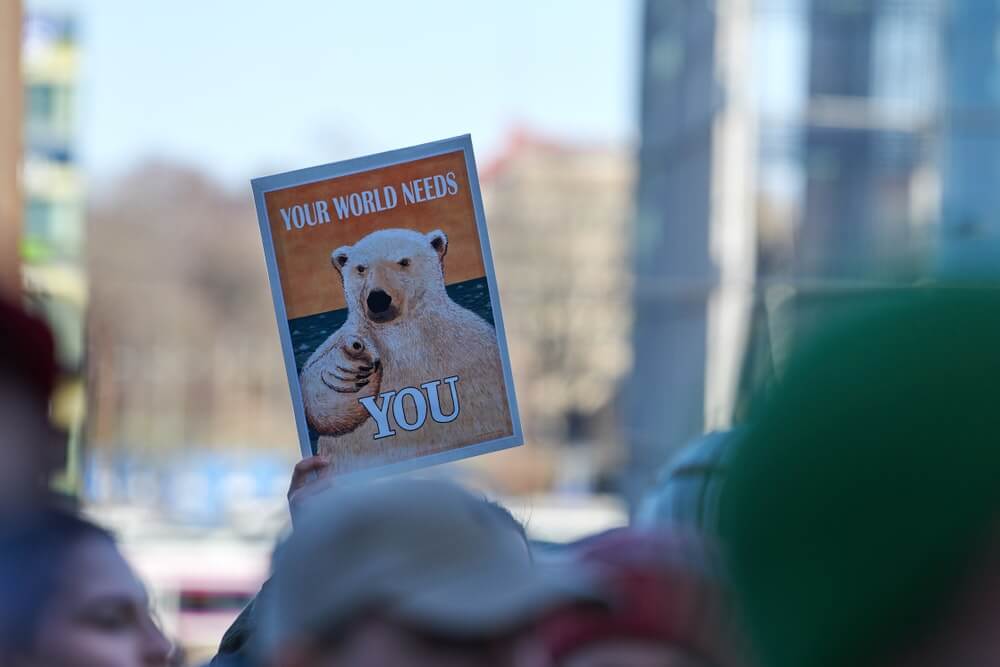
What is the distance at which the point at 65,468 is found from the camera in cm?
200

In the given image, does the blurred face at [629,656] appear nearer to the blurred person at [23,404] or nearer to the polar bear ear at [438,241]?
the blurred person at [23,404]

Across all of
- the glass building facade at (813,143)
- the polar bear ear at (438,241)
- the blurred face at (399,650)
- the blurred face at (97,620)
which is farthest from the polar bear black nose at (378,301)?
the glass building facade at (813,143)

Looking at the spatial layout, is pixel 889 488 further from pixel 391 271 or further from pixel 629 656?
pixel 391 271

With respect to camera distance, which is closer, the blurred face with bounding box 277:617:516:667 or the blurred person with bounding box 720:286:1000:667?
the blurred person with bounding box 720:286:1000:667

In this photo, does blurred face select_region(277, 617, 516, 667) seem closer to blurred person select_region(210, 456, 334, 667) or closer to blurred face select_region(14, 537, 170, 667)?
blurred face select_region(14, 537, 170, 667)

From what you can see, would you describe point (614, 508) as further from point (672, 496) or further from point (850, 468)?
point (850, 468)

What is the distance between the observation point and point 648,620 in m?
1.42

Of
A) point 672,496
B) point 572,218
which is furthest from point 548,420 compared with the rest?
point 672,496

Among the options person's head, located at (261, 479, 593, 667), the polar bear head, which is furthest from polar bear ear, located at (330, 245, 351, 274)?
person's head, located at (261, 479, 593, 667)

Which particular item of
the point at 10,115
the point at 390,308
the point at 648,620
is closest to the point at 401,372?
the point at 390,308

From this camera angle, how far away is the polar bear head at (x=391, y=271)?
2523 millimetres

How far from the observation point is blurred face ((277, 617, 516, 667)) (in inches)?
50.4

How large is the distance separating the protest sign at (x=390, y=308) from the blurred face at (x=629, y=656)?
3.50 feet

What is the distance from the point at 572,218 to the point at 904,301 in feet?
172
